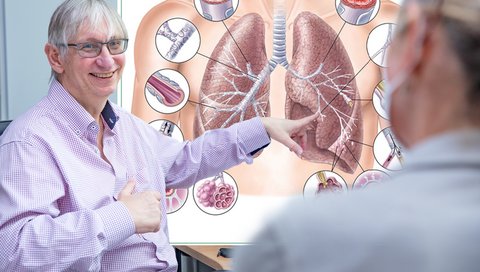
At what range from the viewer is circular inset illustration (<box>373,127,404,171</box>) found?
8.24 feet

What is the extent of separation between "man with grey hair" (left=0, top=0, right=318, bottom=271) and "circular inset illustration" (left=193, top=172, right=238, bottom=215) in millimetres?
268

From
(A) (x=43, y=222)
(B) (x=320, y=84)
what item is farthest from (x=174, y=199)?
(A) (x=43, y=222)

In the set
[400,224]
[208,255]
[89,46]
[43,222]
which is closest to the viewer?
[400,224]

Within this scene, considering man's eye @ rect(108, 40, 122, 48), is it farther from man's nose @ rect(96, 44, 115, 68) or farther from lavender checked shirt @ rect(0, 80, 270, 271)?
lavender checked shirt @ rect(0, 80, 270, 271)

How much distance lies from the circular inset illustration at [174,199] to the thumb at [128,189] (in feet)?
1.71

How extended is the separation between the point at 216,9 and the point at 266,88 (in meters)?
0.28

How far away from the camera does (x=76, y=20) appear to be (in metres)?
1.91

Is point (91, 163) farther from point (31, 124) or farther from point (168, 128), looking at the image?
point (168, 128)

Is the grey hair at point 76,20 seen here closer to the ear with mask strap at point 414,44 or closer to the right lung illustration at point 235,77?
the right lung illustration at point 235,77

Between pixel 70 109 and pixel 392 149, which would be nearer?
pixel 70 109

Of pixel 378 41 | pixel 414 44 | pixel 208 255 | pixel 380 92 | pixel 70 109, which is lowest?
pixel 208 255

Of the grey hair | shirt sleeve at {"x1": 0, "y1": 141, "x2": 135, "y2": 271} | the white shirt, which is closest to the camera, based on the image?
the white shirt

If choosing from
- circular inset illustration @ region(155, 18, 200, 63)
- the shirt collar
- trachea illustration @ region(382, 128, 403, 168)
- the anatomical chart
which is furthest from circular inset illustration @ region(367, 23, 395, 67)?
the shirt collar

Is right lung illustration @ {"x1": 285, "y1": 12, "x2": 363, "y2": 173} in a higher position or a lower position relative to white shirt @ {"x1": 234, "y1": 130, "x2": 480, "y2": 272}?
higher
